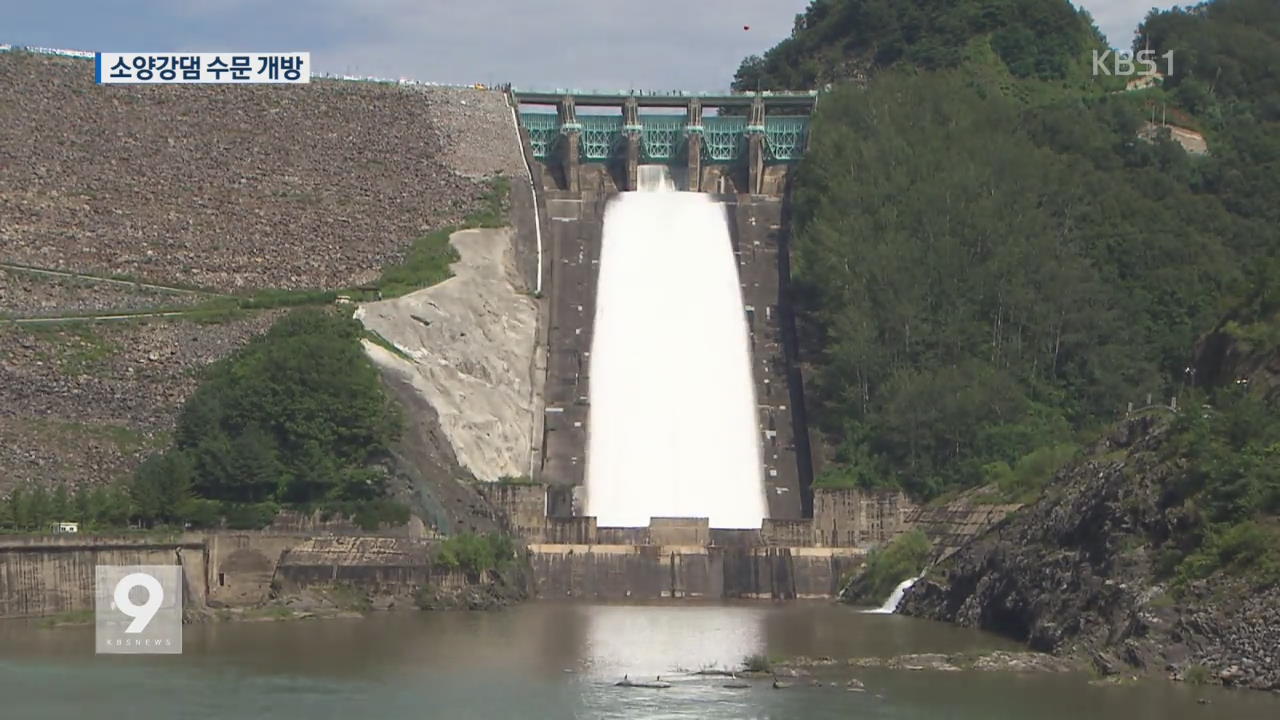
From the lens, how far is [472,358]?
Result: 101m

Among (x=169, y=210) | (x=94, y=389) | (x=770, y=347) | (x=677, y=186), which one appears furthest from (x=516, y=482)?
(x=677, y=186)

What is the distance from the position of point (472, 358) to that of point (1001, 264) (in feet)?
79.3

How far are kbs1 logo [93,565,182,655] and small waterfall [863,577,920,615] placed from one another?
24345 millimetres

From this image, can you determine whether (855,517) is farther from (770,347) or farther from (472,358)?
(472,358)

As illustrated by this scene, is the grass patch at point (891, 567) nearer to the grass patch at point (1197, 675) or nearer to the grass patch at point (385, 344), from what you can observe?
the grass patch at point (385, 344)

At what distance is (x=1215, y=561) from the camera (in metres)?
60.1

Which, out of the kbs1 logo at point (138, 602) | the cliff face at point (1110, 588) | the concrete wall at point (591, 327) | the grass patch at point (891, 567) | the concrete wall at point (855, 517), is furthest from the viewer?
the concrete wall at point (591, 327)

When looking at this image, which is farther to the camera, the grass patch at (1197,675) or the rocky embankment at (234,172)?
the rocky embankment at (234,172)

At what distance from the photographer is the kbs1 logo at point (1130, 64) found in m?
141

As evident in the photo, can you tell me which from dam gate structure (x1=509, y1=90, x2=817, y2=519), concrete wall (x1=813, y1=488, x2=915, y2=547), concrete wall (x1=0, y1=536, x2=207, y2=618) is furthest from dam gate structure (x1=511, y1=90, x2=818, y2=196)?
concrete wall (x1=0, y1=536, x2=207, y2=618)

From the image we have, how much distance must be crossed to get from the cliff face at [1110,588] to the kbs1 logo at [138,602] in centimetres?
2533

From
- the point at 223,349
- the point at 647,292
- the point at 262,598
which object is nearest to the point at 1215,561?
the point at 262,598

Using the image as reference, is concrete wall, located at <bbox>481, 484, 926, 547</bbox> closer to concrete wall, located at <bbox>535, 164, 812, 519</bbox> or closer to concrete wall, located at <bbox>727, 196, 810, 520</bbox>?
concrete wall, located at <bbox>727, 196, 810, 520</bbox>

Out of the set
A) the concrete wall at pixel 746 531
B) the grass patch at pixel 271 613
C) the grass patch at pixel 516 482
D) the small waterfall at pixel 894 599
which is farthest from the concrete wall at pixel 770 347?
the grass patch at pixel 271 613
